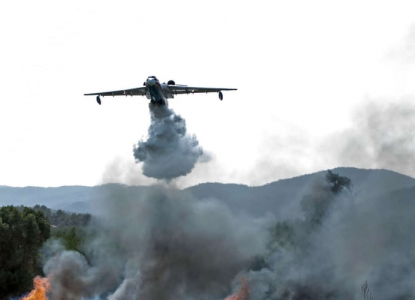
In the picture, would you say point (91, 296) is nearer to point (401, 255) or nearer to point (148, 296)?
point (148, 296)

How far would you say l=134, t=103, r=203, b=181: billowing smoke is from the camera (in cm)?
7431

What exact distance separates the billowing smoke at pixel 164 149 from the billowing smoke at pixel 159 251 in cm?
263

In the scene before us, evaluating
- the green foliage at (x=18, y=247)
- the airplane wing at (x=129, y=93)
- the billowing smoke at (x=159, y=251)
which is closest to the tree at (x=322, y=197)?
the billowing smoke at (x=159, y=251)

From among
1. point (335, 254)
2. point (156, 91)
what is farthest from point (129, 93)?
point (335, 254)

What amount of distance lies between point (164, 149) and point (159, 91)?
7620mm

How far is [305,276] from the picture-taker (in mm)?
66500

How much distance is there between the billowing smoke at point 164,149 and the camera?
74.3m

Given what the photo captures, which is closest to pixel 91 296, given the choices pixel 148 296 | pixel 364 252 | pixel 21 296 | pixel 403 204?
pixel 148 296

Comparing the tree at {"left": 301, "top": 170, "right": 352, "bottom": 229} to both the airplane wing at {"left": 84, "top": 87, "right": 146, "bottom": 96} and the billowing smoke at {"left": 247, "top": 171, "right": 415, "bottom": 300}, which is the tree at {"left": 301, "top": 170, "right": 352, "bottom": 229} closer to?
the billowing smoke at {"left": 247, "top": 171, "right": 415, "bottom": 300}

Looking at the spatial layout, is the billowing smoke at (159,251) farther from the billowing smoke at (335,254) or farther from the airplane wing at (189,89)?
the airplane wing at (189,89)

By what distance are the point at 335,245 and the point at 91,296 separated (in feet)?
95.2

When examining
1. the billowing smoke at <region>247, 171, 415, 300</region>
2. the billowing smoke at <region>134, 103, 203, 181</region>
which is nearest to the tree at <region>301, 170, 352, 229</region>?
the billowing smoke at <region>247, 171, 415, 300</region>

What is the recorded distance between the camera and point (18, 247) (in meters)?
90.6

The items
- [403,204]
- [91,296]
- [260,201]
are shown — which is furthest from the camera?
[260,201]
